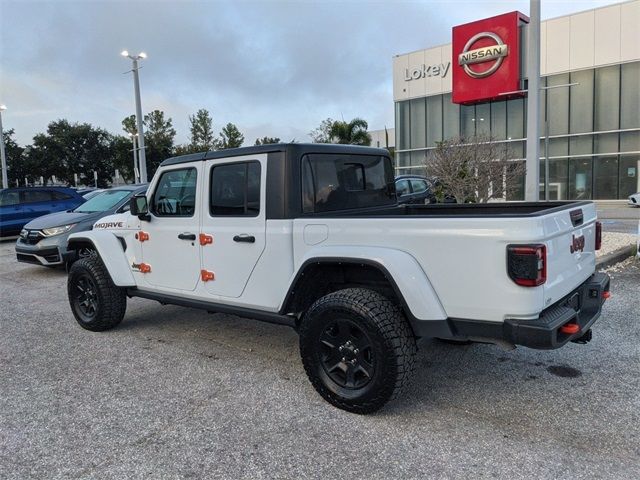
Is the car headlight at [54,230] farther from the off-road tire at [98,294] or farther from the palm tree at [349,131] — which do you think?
the palm tree at [349,131]

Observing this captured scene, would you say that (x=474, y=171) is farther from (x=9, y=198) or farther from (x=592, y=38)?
(x=592, y=38)

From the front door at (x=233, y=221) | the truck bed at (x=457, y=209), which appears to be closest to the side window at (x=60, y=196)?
the front door at (x=233, y=221)

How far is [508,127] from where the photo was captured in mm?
29953

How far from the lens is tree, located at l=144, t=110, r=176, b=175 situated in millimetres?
53781

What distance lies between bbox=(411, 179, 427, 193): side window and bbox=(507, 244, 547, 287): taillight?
1021cm

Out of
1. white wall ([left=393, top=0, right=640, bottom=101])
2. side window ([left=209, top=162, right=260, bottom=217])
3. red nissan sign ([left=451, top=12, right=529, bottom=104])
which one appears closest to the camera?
side window ([left=209, top=162, right=260, bottom=217])

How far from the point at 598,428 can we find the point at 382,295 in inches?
60.9

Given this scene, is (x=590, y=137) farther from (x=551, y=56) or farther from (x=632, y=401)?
(x=632, y=401)

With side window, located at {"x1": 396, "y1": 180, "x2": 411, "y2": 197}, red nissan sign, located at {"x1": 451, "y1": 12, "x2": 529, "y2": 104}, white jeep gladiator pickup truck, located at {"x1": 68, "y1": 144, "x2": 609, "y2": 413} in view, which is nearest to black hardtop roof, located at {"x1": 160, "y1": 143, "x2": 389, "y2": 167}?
white jeep gladiator pickup truck, located at {"x1": 68, "y1": 144, "x2": 609, "y2": 413}

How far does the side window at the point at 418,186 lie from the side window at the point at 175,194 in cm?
888

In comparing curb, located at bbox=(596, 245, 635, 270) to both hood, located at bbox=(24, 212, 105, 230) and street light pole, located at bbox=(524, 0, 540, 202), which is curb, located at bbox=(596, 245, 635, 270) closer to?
street light pole, located at bbox=(524, 0, 540, 202)

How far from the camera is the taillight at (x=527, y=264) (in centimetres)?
289

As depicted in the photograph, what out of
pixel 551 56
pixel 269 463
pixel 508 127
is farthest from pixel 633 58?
pixel 269 463

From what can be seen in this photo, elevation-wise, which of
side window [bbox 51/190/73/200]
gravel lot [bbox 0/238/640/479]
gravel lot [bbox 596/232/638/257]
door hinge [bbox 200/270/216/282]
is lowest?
gravel lot [bbox 0/238/640/479]
